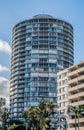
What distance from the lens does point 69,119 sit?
130 m

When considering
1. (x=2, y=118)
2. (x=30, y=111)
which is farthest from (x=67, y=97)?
(x=2, y=118)

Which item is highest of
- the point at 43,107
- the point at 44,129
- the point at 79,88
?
the point at 79,88

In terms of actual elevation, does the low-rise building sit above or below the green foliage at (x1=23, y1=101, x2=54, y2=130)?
above

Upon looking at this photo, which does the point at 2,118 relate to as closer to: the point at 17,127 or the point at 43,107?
the point at 17,127

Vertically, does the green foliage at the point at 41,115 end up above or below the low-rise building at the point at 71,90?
below

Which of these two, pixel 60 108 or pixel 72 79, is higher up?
pixel 72 79

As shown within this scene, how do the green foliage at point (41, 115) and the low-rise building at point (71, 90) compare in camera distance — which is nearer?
the green foliage at point (41, 115)

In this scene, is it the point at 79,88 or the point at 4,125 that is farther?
the point at 4,125

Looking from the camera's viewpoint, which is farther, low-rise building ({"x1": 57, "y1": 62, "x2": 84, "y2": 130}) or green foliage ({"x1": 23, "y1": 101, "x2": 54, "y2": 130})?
low-rise building ({"x1": 57, "y1": 62, "x2": 84, "y2": 130})

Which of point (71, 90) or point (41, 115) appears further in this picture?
point (71, 90)

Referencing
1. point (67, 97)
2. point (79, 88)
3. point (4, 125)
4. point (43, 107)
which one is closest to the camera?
point (43, 107)

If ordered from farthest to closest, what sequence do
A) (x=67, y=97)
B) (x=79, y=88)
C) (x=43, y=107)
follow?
(x=67, y=97) → (x=79, y=88) → (x=43, y=107)

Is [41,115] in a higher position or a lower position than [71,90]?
lower

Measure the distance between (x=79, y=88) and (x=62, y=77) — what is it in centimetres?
1861
